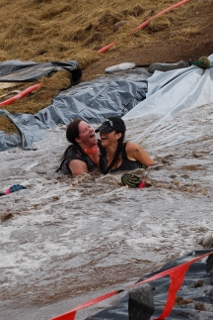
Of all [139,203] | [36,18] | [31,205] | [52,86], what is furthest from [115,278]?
[36,18]

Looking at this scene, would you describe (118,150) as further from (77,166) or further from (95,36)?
(95,36)

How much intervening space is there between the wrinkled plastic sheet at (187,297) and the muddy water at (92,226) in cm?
26

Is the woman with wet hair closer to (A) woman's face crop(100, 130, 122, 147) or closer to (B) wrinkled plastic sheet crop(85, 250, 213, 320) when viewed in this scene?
(A) woman's face crop(100, 130, 122, 147)

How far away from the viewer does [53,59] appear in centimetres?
1138

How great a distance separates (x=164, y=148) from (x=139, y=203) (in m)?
2.04

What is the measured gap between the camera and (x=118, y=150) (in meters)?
5.91

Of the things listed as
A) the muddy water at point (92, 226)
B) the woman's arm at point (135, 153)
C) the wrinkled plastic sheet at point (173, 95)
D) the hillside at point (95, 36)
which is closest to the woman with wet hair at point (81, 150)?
the muddy water at point (92, 226)

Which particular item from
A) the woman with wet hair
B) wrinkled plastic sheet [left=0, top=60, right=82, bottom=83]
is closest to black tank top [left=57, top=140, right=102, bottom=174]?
the woman with wet hair

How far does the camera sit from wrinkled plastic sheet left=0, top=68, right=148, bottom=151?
8070 millimetres

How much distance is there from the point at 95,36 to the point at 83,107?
13.5 feet

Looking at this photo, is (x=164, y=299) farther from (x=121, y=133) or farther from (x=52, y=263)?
(x=121, y=133)

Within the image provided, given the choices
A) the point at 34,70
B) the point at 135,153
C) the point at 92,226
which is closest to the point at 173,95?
the point at 34,70

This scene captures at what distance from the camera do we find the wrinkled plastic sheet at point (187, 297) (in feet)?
9.57

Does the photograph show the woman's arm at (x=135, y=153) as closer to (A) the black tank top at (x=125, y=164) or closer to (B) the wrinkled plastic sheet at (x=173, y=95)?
(A) the black tank top at (x=125, y=164)
